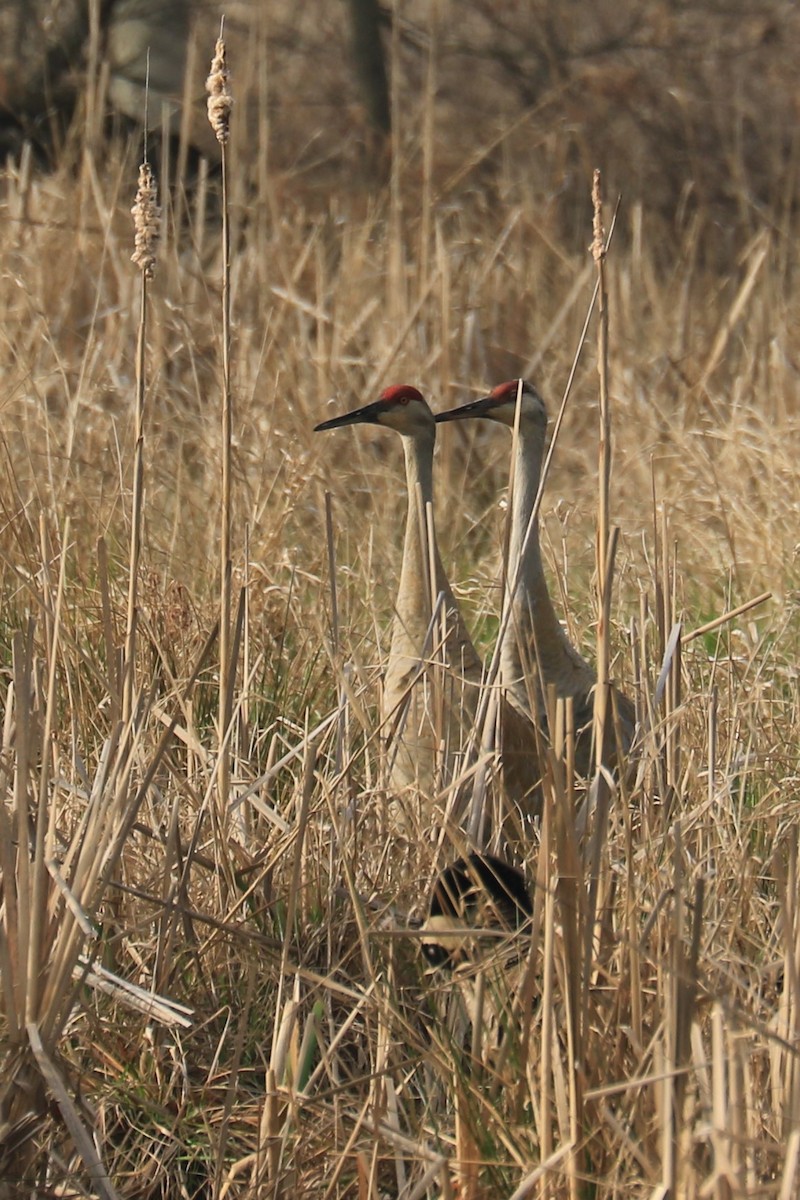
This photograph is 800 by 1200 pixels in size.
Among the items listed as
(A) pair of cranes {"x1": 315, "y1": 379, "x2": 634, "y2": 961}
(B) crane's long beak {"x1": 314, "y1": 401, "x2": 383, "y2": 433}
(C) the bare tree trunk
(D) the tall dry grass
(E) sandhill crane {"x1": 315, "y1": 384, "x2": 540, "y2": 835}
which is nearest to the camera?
(D) the tall dry grass

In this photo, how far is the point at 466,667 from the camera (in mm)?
3229

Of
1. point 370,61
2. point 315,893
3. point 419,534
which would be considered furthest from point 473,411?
point 370,61

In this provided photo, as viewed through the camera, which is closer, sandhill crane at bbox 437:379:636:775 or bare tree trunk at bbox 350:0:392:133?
sandhill crane at bbox 437:379:636:775

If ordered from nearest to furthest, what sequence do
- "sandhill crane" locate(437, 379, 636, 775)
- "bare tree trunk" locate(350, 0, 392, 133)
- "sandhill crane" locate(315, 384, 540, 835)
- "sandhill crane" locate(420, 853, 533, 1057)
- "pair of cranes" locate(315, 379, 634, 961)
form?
"sandhill crane" locate(420, 853, 533, 1057)
"pair of cranes" locate(315, 379, 634, 961)
"sandhill crane" locate(315, 384, 540, 835)
"sandhill crane" locate(437, 379, 636, 775)
"bare tree trunk" locate(350, 0, 392, 133)

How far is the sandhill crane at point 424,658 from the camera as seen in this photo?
9.03 feet

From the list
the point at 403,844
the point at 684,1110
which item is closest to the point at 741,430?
the point at 403,844

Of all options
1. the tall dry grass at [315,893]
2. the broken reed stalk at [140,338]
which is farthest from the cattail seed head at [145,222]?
the tall dry grass at [315,893]

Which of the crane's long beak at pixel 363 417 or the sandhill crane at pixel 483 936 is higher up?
the crane's long beak at pixel 363 417

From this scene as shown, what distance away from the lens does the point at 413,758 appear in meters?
2.92

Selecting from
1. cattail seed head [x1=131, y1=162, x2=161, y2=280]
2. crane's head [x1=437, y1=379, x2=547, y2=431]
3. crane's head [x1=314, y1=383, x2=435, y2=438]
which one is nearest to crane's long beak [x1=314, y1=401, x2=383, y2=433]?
crane's head [x1=314, y1=383, x2=435, y2=438]

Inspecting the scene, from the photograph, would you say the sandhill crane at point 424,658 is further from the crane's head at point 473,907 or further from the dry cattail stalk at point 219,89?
the dry cattail stalk at point 219,89

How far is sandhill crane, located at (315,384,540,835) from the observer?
2.75 m

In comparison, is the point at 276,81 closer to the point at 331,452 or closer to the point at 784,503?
the point at 331,452

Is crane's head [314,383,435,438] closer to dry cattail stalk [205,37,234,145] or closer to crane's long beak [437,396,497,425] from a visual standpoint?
crane's long beak [437,396,497,425]
